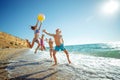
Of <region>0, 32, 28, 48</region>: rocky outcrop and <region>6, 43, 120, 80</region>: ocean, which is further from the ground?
<region>0, 32, 28, 48</region>: rocky outcrop

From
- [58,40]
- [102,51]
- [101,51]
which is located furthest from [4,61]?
[101,51]

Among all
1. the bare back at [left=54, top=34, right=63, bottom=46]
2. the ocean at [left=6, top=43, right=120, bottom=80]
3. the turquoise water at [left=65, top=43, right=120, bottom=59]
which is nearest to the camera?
the ocean at [left=6, top=43, right=120, bottom=80]

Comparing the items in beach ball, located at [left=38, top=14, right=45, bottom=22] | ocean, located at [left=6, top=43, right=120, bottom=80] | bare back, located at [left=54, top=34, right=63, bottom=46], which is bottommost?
ocean, located at [left=6, top=43, right=120, bottom=80]

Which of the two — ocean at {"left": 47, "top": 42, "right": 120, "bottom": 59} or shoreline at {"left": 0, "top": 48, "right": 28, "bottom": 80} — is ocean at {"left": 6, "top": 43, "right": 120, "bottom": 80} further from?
ocean at {"left": 47, "top": 42, "right": 120, "bottom": 59}

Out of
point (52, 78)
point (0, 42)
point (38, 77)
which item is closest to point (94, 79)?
point (52, 78)

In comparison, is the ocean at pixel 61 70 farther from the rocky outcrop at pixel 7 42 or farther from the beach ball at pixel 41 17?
the rocky outcrop at pixel 7 42

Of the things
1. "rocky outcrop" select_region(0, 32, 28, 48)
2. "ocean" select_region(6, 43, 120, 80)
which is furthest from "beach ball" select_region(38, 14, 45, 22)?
"rocky outcrop" select_region(0, 32, 28, 48)

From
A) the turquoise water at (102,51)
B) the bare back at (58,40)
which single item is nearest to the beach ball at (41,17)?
the bare back at (58,40)

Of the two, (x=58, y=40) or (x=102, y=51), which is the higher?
(x=58, y=40)

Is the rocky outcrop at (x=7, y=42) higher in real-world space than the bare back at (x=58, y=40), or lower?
higher

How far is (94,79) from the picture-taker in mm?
5637

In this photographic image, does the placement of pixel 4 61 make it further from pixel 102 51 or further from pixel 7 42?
pixel 102 51

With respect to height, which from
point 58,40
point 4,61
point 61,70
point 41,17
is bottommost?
point 61,70

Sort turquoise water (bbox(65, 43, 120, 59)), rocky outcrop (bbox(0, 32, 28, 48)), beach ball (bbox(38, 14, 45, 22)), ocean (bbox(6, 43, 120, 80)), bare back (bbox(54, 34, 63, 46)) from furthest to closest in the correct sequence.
A: rocky outcrop (bbox(0, 32, 28, 48)) → turquoise water (bbox(65, 43, 120, 59)) → beach ball (bbox(38, 14, 45, 22)) → bare back (bbox(54, 34, 63, 46)) → ocean (bbox(6, 43, 120, 80))
